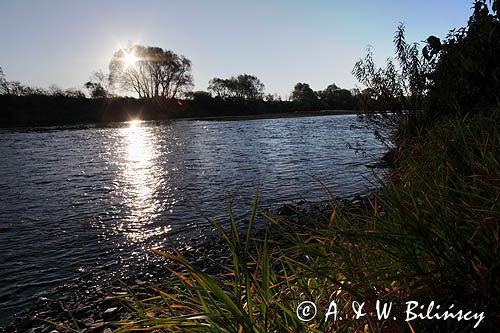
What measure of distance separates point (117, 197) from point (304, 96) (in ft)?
388

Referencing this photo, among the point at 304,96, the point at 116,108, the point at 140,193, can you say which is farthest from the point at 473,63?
the point at 304,96

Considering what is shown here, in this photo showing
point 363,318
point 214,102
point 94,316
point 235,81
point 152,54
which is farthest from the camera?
A: point 235,81

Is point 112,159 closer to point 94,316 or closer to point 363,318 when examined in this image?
point 94,316

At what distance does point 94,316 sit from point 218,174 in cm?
1039

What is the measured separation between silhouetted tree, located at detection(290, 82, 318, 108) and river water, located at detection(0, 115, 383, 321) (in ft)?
310

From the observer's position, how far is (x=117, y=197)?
37.0 ft

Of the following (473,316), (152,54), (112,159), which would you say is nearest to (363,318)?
(473,316)

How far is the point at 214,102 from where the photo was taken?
319 feet

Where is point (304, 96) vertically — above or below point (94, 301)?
above

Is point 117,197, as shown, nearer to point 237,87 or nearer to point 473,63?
point 473,63

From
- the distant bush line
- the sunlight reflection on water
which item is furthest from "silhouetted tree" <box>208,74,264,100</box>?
the sunlight reflection on water

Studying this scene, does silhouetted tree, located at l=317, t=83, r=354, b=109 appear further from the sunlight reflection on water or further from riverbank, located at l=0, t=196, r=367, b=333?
riverbank, located at l=0, t=196, r=367, b=333

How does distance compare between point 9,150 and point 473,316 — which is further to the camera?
point 9,150

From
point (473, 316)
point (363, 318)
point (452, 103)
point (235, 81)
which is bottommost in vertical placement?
point (363, 318)
